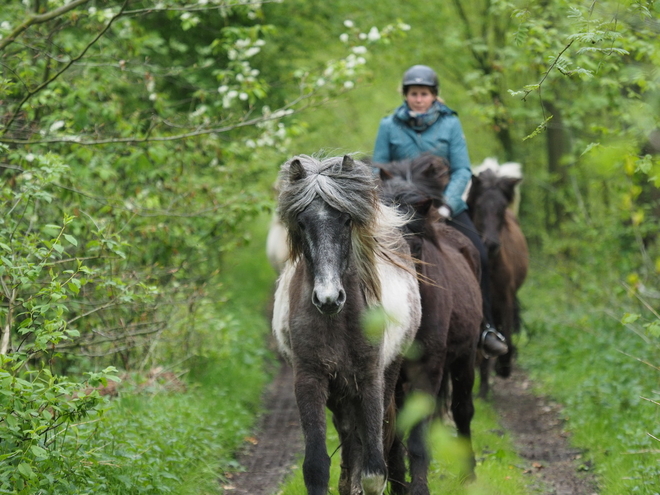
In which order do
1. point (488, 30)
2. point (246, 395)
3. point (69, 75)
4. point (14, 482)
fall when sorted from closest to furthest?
1. point (14, 482)
2. point (69, 75)
3. point (246, 395)
4. point (488, 30)

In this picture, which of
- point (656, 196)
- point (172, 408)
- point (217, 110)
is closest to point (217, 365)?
point (172, 408)

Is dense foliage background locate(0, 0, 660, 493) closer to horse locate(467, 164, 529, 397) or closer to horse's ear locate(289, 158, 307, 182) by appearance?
horse locate(467, 164, 529, 397)

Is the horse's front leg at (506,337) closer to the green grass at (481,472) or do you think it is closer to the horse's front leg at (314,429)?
the green grass at (481,472)

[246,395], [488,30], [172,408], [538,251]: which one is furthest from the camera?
[538,251]

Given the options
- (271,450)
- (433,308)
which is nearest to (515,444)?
(271,450)

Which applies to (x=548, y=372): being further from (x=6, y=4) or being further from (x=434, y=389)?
(x=6, y=4)

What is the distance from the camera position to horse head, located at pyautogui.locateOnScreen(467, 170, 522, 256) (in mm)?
9500

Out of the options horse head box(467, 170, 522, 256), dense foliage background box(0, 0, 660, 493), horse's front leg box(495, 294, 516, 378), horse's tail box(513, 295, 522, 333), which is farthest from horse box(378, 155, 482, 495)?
horse's tail box(513, 295, 522, 333)

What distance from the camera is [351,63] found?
29.5 ft

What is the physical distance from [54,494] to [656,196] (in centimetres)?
851

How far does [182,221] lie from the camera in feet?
30.8

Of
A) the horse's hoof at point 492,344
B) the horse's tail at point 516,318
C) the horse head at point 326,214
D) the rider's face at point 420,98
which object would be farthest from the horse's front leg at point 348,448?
the horse's tail at point 516,318

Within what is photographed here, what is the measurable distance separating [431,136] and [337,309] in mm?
3746

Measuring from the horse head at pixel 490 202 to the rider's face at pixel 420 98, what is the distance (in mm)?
1964
